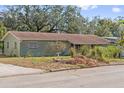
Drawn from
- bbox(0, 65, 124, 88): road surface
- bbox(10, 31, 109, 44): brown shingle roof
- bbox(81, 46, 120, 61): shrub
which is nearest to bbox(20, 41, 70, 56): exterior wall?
bbox(10, 31, 109, 44): brown shingle roof

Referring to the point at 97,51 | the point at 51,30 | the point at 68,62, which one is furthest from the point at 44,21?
the point at 68,62

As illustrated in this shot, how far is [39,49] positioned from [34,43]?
3.67 ft

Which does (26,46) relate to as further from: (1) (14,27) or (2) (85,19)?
(2) (85,19)

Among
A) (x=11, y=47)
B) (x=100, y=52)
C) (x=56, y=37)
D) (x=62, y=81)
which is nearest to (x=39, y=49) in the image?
(x=56, y=37)

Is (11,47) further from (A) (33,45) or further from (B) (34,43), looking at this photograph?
(B) (34,43)

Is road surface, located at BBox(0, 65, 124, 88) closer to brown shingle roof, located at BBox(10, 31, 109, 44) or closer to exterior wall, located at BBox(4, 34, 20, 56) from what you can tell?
exterior wall, located at BBox(4, 34, 20, 56)

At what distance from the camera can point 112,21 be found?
7538 cm

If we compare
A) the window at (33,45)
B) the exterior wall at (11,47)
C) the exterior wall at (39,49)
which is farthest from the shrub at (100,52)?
the exterior wall at (11,47)

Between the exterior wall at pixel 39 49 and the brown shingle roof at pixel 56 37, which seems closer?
the exterior wall at pixel 39 49

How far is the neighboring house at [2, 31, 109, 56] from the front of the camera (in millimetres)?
35875

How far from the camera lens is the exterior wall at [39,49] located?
3588cm

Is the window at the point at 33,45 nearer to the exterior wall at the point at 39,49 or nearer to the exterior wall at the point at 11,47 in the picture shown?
the exterior wall at the point at 39,49

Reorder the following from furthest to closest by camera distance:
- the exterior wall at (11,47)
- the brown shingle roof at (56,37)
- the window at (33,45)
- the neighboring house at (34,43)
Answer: the brown shingle roof at (56,37)
the window at (33,45)
the exterior wall at (11,47)
the neighboring house at (34,43)

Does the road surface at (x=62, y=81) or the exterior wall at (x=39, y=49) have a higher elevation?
the road surface at (x=62, y=81)
